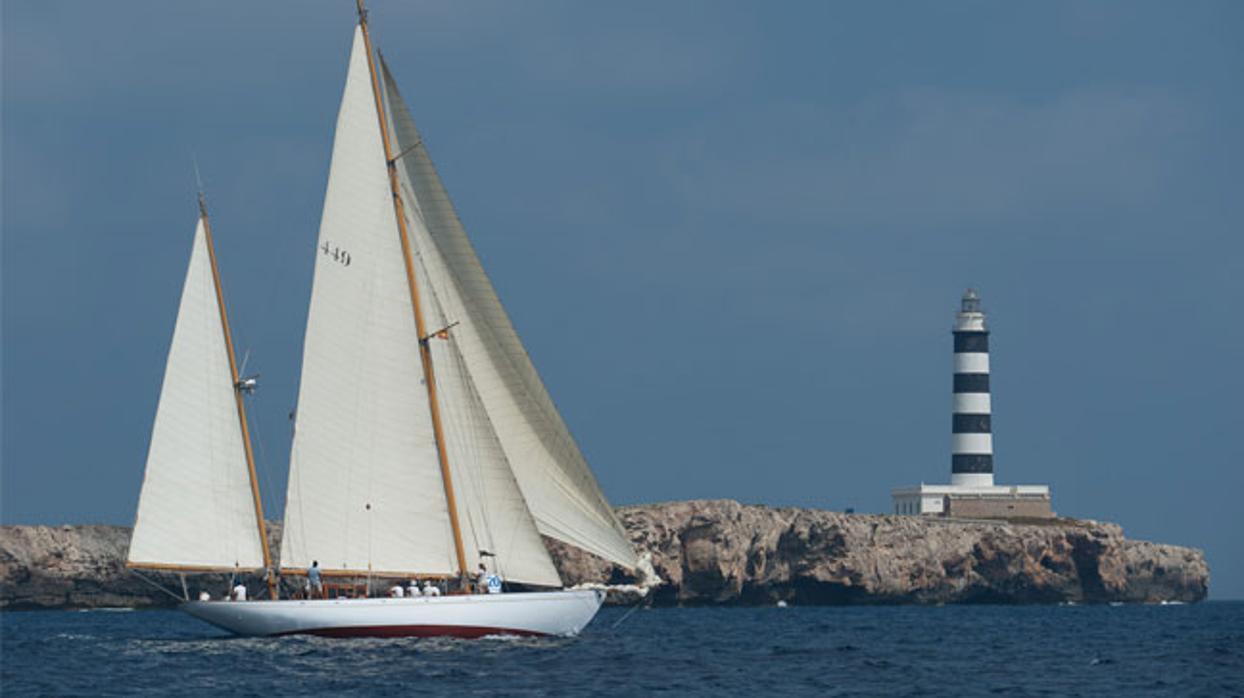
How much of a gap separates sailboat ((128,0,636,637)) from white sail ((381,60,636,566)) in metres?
0.04

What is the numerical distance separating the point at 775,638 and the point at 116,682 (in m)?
19.6

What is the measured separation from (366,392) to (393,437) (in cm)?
105

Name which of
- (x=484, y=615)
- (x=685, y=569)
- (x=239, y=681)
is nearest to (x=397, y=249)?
(x=484, y=615)

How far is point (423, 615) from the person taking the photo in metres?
37.9

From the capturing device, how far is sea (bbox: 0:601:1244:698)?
31.6 meters

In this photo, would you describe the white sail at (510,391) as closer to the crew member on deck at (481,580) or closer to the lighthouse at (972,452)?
the crew member on deck at (481,580)

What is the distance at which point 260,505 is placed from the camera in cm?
4100

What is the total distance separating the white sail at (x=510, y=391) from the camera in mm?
37531

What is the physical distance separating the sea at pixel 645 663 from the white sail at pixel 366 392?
83.1 inches

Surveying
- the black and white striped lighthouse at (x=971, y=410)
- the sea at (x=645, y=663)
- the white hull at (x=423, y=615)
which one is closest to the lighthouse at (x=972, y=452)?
the black and white striped lighthouse at (x=971, y=410)

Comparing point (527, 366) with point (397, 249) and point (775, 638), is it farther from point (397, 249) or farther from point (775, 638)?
point (775, 638)

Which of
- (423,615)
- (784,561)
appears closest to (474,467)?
(423,615)

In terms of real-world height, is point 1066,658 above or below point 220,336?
below

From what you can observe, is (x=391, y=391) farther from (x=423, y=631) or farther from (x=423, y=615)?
(x=423, y=631)
